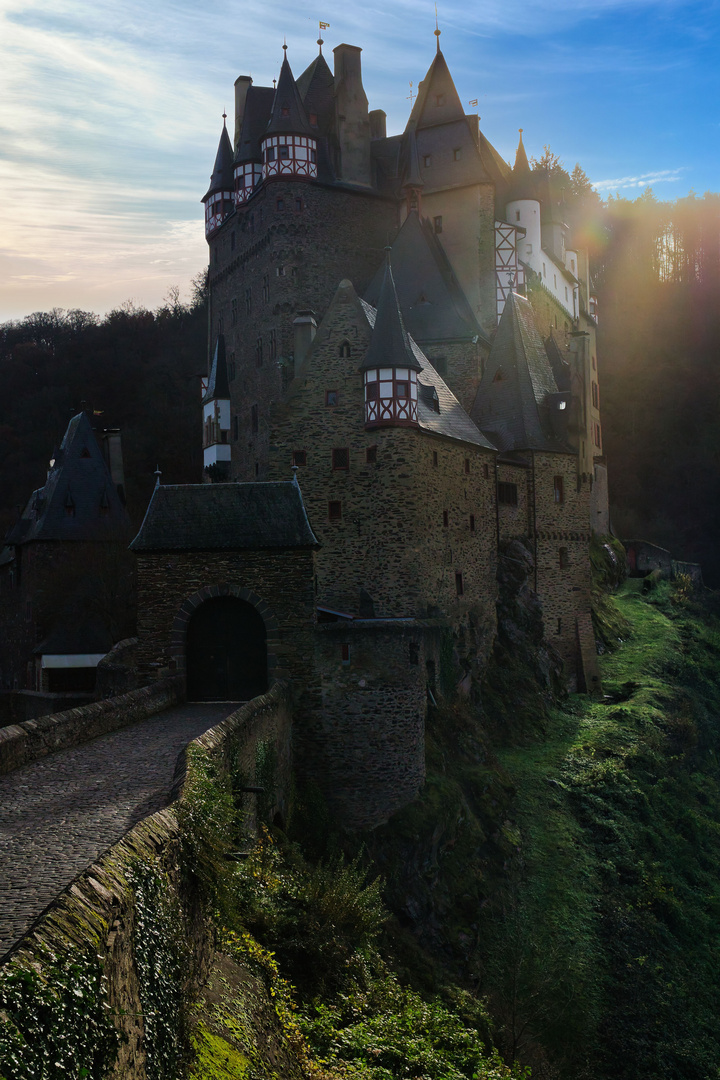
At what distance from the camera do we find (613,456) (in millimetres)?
67375

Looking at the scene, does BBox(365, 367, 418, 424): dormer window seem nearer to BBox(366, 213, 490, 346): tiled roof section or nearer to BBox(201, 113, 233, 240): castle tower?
BBox(366, 213, 490, 346): tiled roof section

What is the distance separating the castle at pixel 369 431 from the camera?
2167 centimetres

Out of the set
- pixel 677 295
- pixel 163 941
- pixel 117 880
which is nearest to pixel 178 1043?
pixel 163 941

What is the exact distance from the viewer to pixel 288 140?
139 ft

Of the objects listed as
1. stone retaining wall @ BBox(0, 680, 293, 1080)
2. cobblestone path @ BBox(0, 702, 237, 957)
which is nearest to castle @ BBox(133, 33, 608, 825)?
cobblestone path @ BBox(0, 702, 237, 957)

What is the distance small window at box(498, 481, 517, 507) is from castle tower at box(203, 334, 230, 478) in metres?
11.1

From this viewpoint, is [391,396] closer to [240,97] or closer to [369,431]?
[369,431]

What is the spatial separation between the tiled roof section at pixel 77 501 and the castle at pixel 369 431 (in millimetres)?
4250

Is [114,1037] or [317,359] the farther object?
[317,359]

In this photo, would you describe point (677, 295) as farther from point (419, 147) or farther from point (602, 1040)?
point (602, 1040)

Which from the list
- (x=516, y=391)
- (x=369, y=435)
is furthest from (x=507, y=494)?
(x=369, y=435)

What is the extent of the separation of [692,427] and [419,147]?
3159cm

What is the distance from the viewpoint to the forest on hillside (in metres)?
64.2

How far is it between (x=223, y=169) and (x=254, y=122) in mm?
2501
